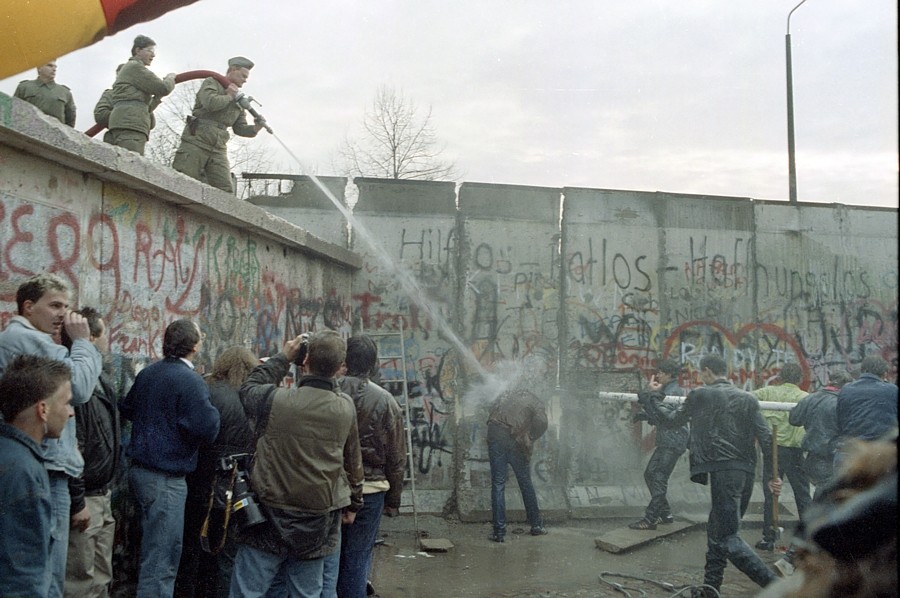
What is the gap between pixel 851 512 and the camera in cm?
97

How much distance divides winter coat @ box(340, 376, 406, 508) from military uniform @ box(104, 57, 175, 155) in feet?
10.2

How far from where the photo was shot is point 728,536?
20.2ft

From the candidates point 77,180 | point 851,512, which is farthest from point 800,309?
point 851,512

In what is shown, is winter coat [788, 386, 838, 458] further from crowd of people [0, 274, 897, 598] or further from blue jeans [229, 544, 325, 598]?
blue jeans [229, 544, 325, 598]

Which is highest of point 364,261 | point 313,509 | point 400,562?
point 364,261

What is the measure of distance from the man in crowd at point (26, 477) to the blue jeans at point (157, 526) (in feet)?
5.77

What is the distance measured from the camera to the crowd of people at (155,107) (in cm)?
657

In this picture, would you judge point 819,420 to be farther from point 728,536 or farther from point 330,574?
point 330,574

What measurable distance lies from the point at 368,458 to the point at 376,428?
208mm

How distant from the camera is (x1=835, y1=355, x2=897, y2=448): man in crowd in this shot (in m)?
6.37

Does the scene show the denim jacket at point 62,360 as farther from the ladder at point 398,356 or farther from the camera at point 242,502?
the ladder at point 398,356

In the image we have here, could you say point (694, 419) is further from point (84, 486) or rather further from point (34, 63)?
point (34, 63)

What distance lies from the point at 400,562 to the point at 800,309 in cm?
736

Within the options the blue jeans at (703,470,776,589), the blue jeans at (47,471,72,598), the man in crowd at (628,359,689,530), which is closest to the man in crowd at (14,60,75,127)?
the blue jeans at (47,471,72,598)
